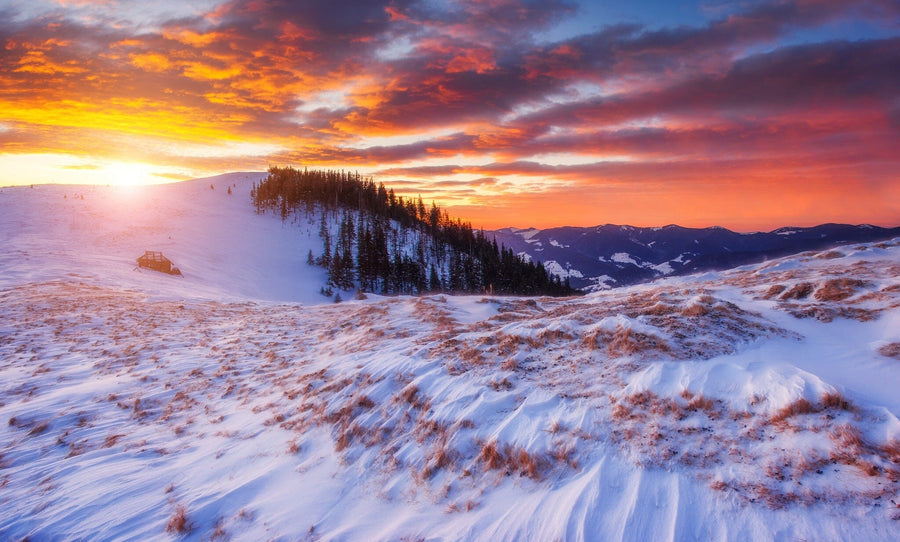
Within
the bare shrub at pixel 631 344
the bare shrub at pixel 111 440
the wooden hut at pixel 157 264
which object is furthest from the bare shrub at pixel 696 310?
the wooden hut at pixel 157 264

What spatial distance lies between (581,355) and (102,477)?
7.54 metres

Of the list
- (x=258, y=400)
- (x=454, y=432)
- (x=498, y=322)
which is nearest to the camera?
(x=454, y=432)

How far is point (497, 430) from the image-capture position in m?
4.73

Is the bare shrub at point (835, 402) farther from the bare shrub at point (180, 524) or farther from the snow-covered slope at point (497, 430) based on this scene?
the bare shrub at point (180, 524)

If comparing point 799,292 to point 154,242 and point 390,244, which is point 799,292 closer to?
point 154,242

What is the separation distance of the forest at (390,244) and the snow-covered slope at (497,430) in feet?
152

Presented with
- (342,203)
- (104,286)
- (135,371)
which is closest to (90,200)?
(342,203)

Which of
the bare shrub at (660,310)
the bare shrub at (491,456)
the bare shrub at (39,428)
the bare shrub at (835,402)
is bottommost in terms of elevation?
the bare shrub at (39,428)

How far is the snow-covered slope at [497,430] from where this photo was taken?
3.29 metres

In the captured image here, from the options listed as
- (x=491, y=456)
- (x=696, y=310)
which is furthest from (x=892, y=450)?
(x=696, y=310)

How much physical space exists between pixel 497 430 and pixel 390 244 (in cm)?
7770

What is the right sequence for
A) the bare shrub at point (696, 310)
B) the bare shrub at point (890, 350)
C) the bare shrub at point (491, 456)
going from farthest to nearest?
1. the bare shrub at point (696, 310)
2. the bare shrub at point (890, 350)
3. the bare shrub at point (491, 456)

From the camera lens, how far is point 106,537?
14.3 ft

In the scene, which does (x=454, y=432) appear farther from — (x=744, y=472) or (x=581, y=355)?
(x=744, y=472)
